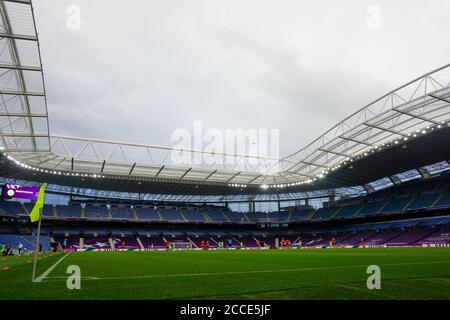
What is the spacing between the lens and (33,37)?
817 inches

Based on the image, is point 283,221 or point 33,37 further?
point 283,221

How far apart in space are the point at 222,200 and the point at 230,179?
80.7 feet

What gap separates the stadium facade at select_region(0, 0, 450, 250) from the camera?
1217 inches

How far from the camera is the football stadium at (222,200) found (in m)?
14.3

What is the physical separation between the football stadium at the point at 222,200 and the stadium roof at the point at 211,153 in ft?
0.56

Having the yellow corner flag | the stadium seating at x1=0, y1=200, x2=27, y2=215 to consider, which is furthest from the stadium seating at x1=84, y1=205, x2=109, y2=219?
the yellow corner flag

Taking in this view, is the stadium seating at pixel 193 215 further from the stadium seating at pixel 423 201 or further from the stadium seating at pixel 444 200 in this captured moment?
the stadium seating at pixel 444 200

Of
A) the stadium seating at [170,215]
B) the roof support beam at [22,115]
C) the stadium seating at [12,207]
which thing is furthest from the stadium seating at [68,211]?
the roof support beam at [22,115]

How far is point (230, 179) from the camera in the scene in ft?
198

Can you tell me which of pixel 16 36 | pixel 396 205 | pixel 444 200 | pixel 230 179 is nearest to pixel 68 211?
pixel 230 179
